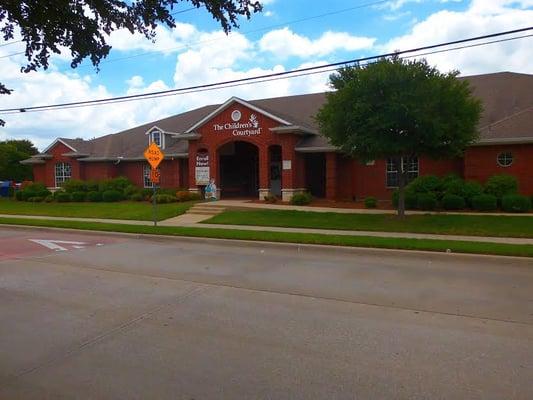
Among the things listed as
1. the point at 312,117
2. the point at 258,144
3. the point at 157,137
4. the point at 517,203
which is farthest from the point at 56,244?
the point at 157,137

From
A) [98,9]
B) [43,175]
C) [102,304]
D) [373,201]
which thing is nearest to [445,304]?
[102,304]

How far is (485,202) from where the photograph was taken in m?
19.0

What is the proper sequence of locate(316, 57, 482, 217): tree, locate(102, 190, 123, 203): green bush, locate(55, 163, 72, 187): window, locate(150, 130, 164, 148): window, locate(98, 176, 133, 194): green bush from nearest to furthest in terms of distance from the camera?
1. locate(316, 57, 482, 217): tree
2. locate(102, 190, 123, 203): green bush
3. locate(98, 176, 133, 194): green bush
4. locate(150, 130, 164, 148): window
5. locate(55, 163, 72, 187): window

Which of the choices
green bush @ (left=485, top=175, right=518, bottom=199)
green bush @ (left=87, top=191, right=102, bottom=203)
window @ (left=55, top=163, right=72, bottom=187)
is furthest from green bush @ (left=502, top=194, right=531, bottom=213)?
window @ (left=55, top=163, right=72, bottom=187)

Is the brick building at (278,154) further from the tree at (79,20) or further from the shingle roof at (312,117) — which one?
the tree at (79,20)

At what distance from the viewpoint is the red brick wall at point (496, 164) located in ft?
68.5

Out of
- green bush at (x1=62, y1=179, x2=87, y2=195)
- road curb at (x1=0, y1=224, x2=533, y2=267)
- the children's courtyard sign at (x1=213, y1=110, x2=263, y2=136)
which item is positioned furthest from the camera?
green bush at (x1=62, y1=179, x2=87, y2=195)

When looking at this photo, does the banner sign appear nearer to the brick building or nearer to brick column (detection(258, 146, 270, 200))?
the brick building

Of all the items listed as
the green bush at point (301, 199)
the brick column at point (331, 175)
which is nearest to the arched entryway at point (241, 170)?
the brick column at point (331, 175)

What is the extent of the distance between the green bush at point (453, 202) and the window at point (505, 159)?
11.3 ft

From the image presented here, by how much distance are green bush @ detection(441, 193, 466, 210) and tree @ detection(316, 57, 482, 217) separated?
3.20 meters

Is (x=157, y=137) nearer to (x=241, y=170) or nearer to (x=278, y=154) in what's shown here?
(x=241, y=170)

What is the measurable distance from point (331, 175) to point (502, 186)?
8.21 meters

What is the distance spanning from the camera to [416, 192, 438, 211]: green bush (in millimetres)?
19766
